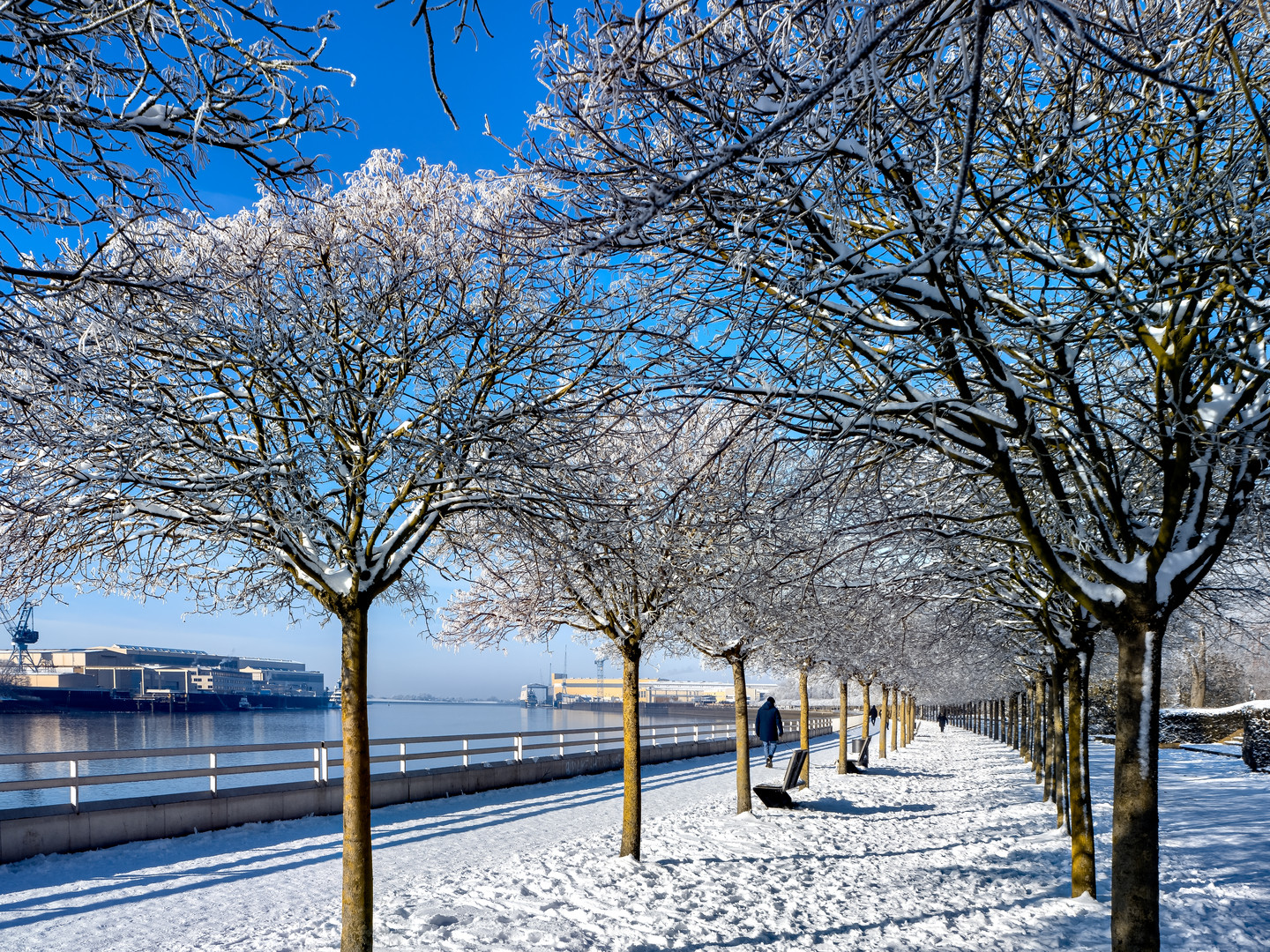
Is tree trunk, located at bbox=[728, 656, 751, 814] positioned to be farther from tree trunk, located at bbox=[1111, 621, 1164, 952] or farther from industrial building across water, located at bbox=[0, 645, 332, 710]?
industrial building across water, located at bbox=[0, 645, 332, 710]

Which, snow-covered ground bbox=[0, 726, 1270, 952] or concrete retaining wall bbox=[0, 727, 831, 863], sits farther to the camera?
concrete retaining wall bbox=[0, 727, 831, 863]

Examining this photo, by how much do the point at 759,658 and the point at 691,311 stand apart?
55.3 ft

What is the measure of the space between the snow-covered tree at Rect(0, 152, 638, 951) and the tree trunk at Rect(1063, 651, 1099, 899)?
291 inches

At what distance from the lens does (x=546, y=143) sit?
4.48 meters

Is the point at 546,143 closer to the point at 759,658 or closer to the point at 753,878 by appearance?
the point at 753,878

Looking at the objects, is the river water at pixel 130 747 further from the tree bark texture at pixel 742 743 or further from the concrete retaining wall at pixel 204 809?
the tree bark texture at pixel 742 743

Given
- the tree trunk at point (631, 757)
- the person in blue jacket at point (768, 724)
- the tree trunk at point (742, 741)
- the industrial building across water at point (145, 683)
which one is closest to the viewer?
the tree trunk at point (631, 757)

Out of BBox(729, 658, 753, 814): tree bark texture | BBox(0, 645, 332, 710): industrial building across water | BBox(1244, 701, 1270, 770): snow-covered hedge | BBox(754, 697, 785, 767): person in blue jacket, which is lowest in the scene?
BBox(0, 645, 332, 710): industrial building across water

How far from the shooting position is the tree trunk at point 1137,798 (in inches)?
202

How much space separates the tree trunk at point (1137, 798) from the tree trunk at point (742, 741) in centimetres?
1054

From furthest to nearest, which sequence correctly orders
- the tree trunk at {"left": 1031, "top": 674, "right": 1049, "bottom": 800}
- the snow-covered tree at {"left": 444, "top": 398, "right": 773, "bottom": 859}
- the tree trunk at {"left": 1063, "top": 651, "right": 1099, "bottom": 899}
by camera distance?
the tree trunk at {"left": 1031, "top": 674, "right": 1049, "bottom": 800}, the tree trunk at {"left": 1063, "top": 651, "right": 1099, "bottom": 899}, the snow-covered tree at {"left": 444, "top": 398, "right": 773, "bottom": 859}

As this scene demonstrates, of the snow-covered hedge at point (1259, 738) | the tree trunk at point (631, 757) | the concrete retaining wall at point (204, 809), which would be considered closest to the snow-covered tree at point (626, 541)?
the tree trunk at point (631, 757)

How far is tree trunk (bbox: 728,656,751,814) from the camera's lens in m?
15.5

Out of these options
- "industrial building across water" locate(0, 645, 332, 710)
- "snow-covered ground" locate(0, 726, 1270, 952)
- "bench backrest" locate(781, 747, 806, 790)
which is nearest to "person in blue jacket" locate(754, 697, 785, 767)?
"bench backrest" locate(781, 747, 806, 790)
